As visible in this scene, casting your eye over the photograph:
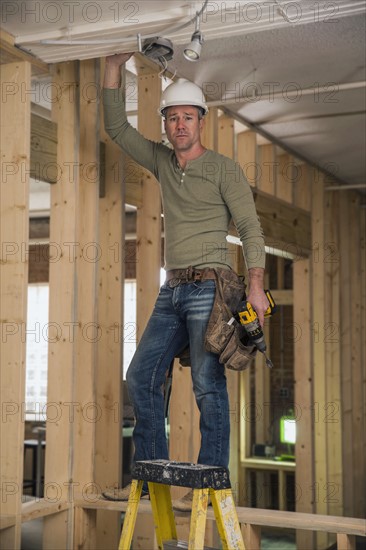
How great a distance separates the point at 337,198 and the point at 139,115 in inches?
139

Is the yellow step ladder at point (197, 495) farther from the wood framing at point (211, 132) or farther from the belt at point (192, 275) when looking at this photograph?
the wood framing at point (211, 132)

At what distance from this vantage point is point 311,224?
682 centimetres

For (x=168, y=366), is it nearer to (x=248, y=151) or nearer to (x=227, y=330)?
(x=227, y=330)

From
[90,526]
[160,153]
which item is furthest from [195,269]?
[90,526]

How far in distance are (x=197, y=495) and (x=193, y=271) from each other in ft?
2.84

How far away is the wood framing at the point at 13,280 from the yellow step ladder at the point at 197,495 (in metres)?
1.03

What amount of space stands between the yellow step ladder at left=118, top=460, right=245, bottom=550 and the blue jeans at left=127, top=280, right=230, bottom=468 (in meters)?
0.26

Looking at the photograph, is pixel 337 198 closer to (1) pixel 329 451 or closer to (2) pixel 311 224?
(2) pixel 311 224

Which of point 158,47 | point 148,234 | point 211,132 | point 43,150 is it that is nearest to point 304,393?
point 211,132

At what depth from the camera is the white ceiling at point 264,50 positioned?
3277mm

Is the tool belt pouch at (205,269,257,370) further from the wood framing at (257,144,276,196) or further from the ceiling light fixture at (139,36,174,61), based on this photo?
the wood framing at (257,144,276,196)

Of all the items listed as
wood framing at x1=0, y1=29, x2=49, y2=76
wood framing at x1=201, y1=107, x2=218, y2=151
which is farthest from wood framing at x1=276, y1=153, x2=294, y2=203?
wood framing at x1=0, y1=29, x2=49, y2=76

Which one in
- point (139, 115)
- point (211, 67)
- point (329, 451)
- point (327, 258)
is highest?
point (211, 67)

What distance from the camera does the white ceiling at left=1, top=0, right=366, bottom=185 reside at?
10.8 ft
